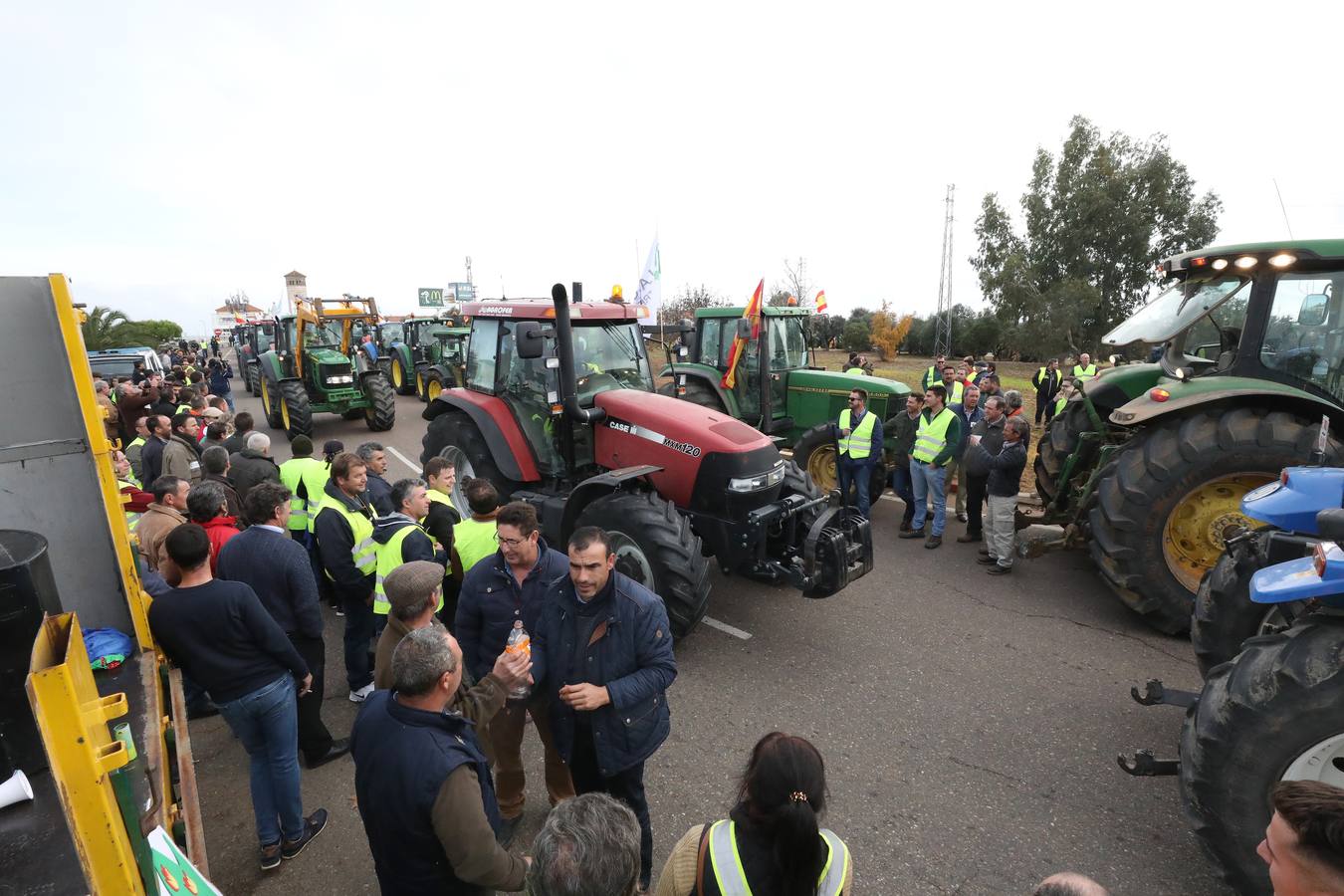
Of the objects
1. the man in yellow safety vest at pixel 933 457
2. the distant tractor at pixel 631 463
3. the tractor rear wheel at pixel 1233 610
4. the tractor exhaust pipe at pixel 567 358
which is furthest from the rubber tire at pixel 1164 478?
the tractor exhaust pipe at pixel 567 358

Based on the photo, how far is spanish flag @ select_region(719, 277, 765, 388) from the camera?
7.55 m

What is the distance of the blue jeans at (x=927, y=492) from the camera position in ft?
21.4

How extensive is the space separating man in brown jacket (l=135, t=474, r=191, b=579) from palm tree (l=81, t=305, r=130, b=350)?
28393 millimetres

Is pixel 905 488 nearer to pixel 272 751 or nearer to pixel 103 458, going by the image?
pixel 272 751

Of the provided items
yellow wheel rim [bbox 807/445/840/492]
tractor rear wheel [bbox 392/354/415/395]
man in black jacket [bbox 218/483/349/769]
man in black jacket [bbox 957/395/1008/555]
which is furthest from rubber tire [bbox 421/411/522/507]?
tractor rear wheel [bbox 392/354/415/395]

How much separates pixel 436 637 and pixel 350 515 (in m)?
2.29

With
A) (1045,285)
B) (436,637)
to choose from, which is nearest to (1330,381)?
(436,637)

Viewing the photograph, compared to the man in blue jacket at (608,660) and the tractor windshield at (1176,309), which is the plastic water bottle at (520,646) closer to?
the man in blue jacket at (608,660)

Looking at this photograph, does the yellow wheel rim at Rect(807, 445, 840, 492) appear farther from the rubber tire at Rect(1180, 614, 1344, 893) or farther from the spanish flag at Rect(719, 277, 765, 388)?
the rubber tire at Rect(1180, 614, 1344, 893)

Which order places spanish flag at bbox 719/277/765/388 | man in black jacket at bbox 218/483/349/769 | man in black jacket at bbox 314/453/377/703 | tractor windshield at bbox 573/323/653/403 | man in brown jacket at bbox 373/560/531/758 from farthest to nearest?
spanish flag at bbox 719/277/765/388
tractor windshield at bbox 573/323/653/403
man in black jacket at bbox 314/453/377/703
man in black jacket at bbox 218/483/349/769
man in brown jacket at bbox 373/560/531/758

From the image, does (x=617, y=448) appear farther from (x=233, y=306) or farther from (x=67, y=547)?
(x=233, y=306)

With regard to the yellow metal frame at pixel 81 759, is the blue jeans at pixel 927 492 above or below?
below

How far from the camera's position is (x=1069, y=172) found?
24.8m

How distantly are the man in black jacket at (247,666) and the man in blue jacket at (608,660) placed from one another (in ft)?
4.07
